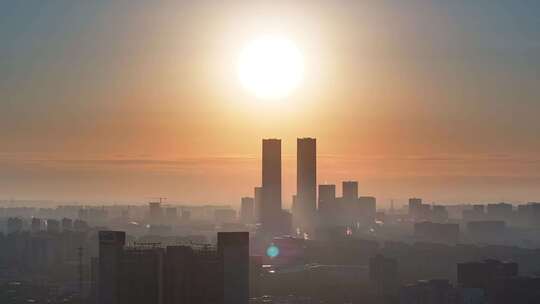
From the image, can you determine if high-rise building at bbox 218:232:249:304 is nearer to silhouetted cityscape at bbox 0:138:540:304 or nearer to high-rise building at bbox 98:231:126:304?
silhouetted cityscape at bbox 0:138:540:304

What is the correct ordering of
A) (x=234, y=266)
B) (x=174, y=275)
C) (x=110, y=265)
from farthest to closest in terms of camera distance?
(x=110, y=265), (x=234, y=266), (x=174, y=275)

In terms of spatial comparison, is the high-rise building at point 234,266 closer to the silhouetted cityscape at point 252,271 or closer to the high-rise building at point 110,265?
the silhouetted cityscape at point 252,271

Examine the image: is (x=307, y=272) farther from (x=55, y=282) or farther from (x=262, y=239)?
(x=262, y=239)

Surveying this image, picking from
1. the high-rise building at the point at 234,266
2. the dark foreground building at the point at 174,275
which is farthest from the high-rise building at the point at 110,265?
the high-rise building at the point at 234,266

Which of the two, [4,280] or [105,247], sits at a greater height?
[105,247]

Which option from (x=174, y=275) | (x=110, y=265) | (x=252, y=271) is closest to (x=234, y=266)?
(x=174, y=275)

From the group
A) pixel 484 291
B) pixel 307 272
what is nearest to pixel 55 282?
pixel 307 272

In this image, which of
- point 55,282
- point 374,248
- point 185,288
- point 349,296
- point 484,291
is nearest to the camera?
point 185,288

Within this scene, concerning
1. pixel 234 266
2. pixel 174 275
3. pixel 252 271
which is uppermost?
pixel 234 266

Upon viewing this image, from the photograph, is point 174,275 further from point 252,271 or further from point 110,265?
point 252,271

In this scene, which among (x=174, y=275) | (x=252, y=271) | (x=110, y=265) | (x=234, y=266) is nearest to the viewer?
(x=174, y=275)

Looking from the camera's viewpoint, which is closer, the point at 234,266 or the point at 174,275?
the point at 174,275
